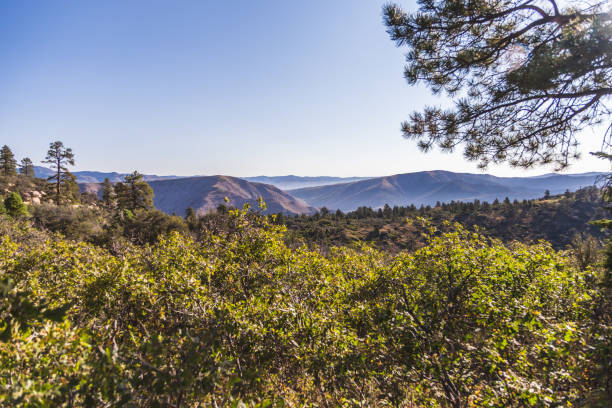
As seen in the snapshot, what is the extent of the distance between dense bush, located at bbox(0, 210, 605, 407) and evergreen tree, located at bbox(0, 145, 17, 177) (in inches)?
2926

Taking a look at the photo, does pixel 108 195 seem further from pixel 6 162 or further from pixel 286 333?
pixel 286 333

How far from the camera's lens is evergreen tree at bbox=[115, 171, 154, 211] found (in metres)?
42.7

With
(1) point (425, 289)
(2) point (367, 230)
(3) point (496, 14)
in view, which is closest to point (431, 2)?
(3) point (496, 14)

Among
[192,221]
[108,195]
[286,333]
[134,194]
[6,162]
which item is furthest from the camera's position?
[6,162]

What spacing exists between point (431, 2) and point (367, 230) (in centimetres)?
7791

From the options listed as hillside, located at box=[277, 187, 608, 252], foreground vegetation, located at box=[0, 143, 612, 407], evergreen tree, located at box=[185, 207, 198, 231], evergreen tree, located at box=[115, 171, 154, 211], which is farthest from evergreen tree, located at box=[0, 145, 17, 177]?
foreground vegetation, located at box=[0, 143, 612, 407]

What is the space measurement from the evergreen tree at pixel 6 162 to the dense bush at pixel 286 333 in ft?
244

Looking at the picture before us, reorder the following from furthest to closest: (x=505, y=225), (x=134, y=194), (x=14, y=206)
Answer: (x=505, y=225) < (x=134, y=194) < (x=14, y=206)

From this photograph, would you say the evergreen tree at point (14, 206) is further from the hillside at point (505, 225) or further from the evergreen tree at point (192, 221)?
the hillside at point (505, 225)

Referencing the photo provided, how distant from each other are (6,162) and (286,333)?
281 ft

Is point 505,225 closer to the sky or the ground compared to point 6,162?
closer to the ground

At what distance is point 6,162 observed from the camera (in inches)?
2196

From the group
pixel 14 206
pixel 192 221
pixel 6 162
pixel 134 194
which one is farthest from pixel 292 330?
pixel 6 162

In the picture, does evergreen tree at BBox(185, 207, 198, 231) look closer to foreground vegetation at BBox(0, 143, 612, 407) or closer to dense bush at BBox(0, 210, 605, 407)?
foreground vegetation at BBox(0, 143, 612, 407)
